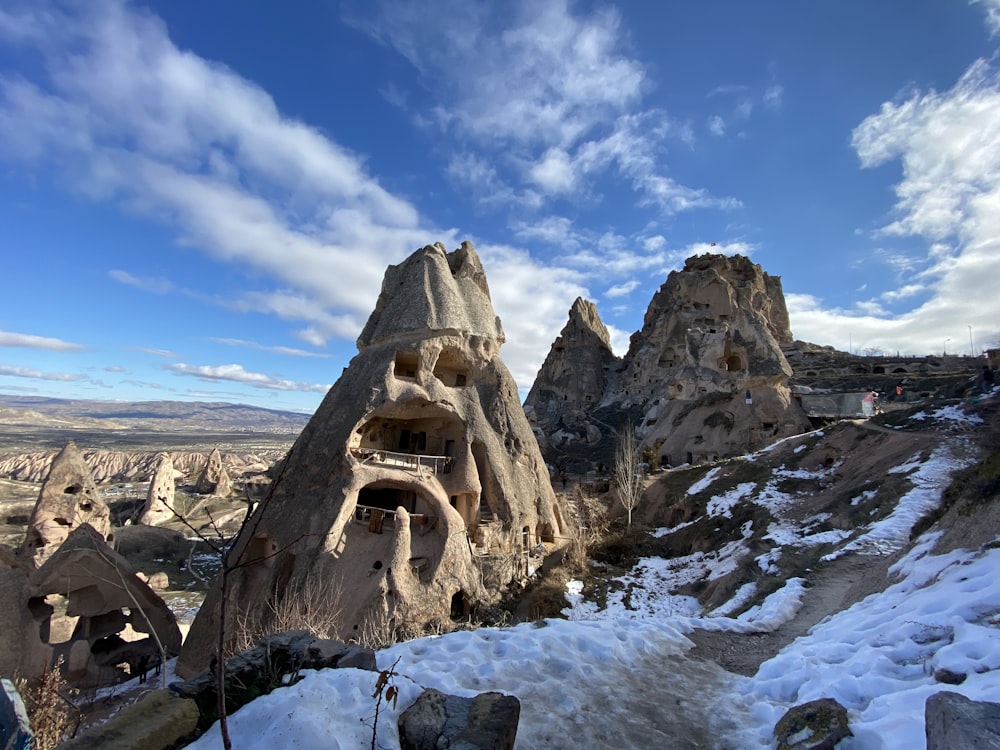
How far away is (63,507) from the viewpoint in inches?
767

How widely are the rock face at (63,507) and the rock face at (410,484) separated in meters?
6.77

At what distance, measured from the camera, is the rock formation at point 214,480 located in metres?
47.7

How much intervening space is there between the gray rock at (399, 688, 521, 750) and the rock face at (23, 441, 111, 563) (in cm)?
1978

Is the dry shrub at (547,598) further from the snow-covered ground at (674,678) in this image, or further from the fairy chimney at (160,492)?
the fairy chimney at (160,492)

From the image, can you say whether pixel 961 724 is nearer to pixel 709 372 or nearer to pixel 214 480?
pixel 709 372

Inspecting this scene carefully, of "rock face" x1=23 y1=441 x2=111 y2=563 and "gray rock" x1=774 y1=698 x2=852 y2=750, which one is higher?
"gray rock" x1=774 y1=698 x2=852 y2=750

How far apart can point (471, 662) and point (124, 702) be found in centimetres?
1388

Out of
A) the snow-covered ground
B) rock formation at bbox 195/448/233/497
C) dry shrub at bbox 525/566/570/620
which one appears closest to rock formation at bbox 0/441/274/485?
rock formation at bbox 195/448/233/497

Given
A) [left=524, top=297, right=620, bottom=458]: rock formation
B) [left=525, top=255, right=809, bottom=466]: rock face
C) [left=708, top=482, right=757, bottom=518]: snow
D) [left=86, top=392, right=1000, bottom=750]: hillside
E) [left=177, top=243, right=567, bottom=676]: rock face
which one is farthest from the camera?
[left=524, top=297, right=620, bottom=458]: rock formation

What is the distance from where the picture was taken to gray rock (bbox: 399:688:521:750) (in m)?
3.72

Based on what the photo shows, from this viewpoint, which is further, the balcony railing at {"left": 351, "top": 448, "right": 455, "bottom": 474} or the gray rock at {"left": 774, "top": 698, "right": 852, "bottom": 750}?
the balcony railing at {"left": 351, "top": 448, "right": 455, "bottom": 474}

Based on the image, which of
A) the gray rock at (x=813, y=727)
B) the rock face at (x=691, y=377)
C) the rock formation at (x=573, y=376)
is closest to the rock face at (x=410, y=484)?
the gray rock at (x=813, y=727)

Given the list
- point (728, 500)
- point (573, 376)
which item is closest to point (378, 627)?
point (728, 500)

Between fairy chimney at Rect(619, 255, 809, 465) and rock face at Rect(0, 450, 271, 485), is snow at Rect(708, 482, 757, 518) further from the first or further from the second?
rock face at Rect(0, 450, 271, 485)
